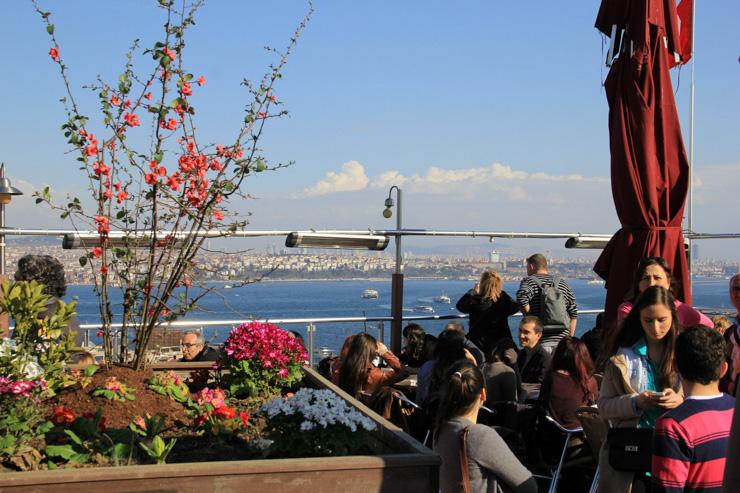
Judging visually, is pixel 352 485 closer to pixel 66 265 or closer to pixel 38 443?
pixel 38 443

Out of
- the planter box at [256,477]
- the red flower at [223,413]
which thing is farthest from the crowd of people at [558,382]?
the red flower at [223,413]

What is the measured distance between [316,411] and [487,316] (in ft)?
14.5

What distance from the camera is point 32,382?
157 inches

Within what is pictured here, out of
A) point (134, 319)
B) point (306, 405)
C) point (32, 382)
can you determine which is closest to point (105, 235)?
point (134, 319)

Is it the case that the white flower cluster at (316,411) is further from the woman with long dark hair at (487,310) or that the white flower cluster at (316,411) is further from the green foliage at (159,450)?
the woman with long dark hair at (487,310)

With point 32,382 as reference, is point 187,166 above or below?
above

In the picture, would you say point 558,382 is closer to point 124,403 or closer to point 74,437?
point 124,403

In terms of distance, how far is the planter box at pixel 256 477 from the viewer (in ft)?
10.4

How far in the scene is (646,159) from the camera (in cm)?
631

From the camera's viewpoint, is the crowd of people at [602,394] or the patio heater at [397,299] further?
the patio heater at [397,299]

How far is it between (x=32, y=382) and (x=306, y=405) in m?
1.27

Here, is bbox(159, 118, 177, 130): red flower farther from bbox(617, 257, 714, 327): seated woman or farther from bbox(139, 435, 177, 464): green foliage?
bbox(617, 257, 714, 327): seated woman

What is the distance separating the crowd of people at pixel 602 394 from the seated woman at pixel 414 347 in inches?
10.0

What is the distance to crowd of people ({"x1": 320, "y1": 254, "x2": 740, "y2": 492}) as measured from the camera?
132 inches
